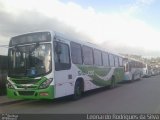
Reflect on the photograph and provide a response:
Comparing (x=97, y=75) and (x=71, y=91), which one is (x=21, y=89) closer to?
(x=71, y=91)

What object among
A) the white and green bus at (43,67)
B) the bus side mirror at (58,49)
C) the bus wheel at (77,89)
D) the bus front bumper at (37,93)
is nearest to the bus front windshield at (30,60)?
the white and green bus at (43,67)

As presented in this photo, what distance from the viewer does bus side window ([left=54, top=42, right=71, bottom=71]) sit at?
44.9 feet

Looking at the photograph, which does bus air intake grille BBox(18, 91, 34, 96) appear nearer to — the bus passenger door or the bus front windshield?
the bus front windshield

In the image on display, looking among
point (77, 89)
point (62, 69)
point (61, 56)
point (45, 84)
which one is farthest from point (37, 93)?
point (77, 89)

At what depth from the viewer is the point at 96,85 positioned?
1961cm

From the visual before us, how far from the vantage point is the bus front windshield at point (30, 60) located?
43.5 ft

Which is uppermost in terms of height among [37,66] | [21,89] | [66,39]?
[66,39]

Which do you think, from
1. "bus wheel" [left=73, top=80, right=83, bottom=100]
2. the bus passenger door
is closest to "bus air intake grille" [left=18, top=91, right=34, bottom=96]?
the bus passenger door

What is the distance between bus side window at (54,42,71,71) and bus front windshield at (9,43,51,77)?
16.3 inches

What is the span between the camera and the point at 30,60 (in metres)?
13.5

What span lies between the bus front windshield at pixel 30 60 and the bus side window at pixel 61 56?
0.41 metres

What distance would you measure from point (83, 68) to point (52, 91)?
4215 millimetres

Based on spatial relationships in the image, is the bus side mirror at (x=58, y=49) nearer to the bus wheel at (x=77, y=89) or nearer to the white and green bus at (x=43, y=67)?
the white and green bus at (x=43, y=67)

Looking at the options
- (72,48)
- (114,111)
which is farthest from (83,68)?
(114,111)
